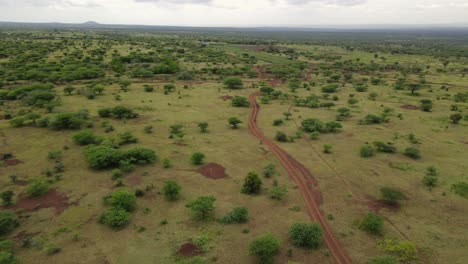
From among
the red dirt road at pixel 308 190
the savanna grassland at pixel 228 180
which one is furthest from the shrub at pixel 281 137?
the red dirt road at pixel 308 190

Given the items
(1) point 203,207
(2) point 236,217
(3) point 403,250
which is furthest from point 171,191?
(3) point 403,250

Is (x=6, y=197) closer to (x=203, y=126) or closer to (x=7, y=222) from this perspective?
(x=7, y=222)

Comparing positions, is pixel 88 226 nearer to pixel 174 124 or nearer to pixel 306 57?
pixel 174 124

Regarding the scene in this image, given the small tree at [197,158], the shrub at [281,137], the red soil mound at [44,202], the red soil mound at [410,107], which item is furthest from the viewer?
the red soil mound at [410,107]

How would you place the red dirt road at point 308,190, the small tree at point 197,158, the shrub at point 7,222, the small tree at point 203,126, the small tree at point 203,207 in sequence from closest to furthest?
1. the red dirt road at point 308,190
2. the shrub at point 7,222
3. the small tree at point 203,207
4. the small tree at point 197,158
5. the small tree at point 203,126

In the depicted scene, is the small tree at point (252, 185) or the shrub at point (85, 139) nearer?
the small tree at point (252, 185)

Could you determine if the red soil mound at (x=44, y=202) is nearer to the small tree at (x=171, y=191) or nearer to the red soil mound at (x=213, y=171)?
the small tree at (x=171, y=191)
